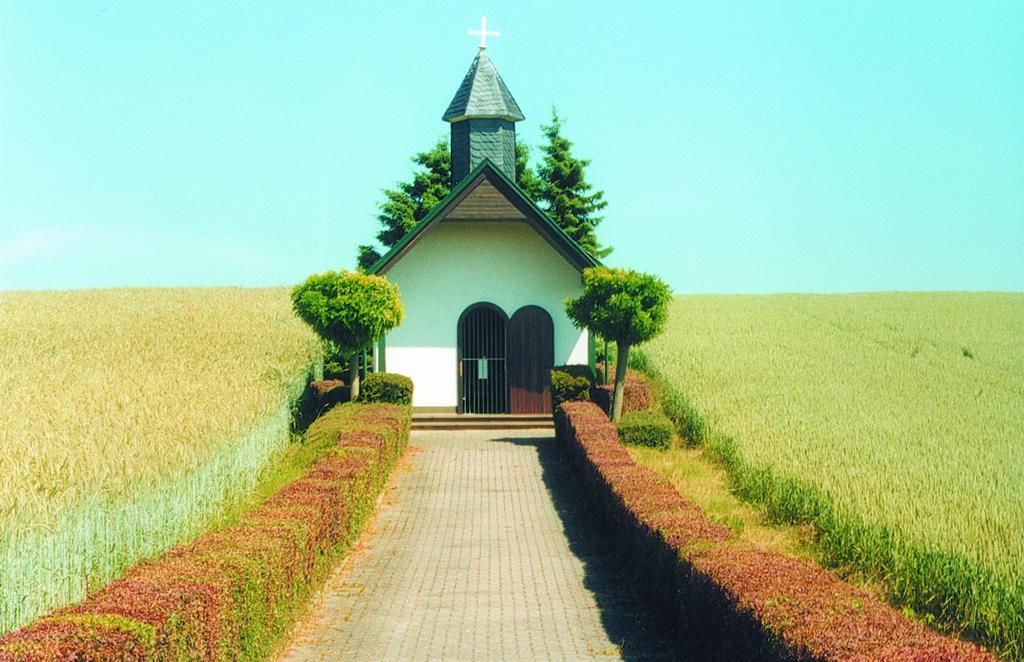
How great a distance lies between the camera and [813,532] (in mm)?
15875

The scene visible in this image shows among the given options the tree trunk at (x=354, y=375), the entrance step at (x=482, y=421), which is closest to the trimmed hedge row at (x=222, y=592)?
the tree trunk at (x=354, y=375)

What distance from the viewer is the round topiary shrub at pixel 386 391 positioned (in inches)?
1055

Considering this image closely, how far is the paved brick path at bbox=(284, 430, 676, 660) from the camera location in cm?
1173

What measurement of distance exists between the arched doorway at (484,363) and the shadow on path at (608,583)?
7.22 metres

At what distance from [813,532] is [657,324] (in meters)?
10.5

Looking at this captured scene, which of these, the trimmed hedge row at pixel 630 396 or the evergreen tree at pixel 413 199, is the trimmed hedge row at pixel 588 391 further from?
the evergreen tree at pixel 413 199

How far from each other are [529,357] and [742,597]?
20.0m

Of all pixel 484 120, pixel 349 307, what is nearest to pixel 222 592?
pixel 349 307

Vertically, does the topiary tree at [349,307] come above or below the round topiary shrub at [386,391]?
above

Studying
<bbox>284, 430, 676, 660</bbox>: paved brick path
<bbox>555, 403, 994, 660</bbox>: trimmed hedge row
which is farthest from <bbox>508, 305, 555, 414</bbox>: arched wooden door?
<bbox>555, 403, 994, 660</bbox>: trimmed hedge row

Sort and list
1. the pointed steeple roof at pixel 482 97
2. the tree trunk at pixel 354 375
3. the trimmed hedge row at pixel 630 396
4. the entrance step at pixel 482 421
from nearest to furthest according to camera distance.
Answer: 1. the trimmed hedge row at pixel 630 396
2. the tree trunk at pixel 354 375
3. the entrance step at pixel 482 421
4. the pointed steeple roof at pixel 482 97

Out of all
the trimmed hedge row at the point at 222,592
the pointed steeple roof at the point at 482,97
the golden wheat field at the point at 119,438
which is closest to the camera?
the trimmed hedge row at the point at 222,592

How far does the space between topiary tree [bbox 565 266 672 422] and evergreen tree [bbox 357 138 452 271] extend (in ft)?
68.4

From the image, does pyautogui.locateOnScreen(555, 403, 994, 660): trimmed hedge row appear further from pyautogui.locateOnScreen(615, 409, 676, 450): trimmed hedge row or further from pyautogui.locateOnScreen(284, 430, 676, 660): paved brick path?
pyautogui.locateOnScreen(615, 409, 676, 450): trimmed hedge row
